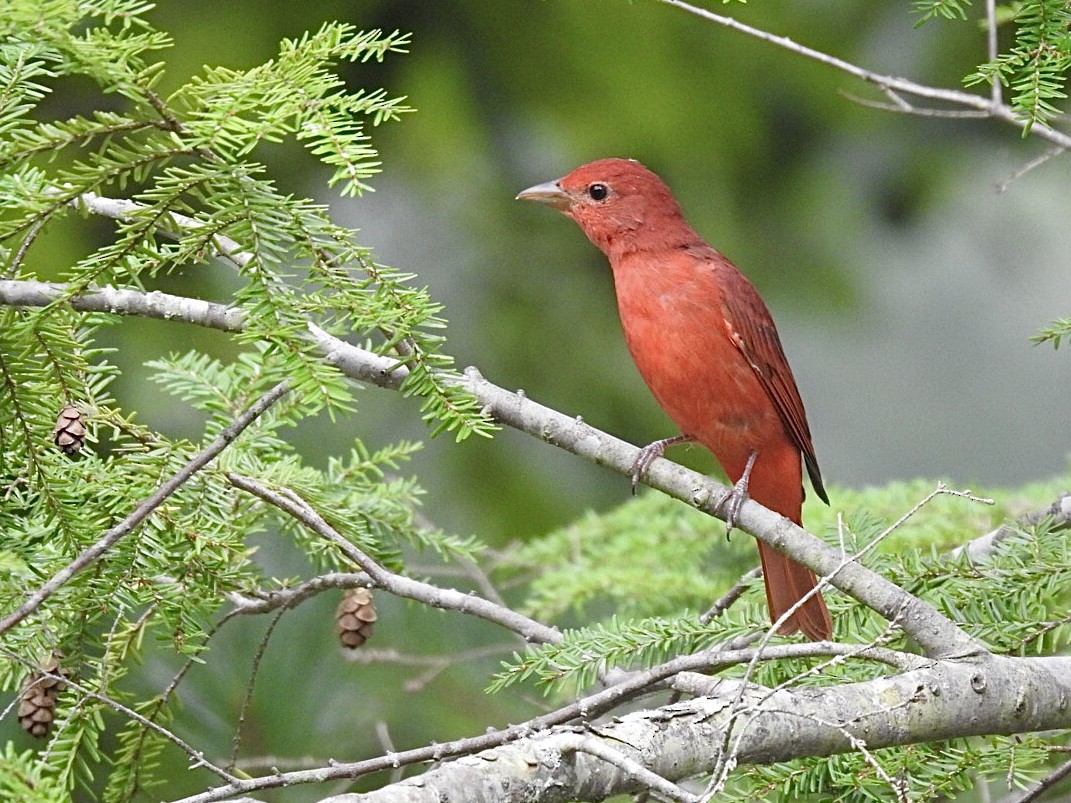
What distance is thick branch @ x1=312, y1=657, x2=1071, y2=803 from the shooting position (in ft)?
4.40

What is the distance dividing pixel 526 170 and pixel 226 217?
3.48m

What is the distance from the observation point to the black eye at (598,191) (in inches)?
126

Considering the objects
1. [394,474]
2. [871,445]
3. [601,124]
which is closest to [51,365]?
[394,474]

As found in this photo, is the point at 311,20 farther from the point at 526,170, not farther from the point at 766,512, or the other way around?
the point at 766,512

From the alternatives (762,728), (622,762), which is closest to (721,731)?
(762,728)

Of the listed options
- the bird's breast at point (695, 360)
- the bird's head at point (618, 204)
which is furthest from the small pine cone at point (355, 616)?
the bird's head at point (618, 204)

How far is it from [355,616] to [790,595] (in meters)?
0.83

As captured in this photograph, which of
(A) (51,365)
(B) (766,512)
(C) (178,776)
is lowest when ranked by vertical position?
(C) (178,776)

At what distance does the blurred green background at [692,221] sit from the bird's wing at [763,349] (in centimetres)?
156

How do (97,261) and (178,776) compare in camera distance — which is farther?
(178,776)

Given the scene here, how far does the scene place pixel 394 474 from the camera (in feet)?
14.9

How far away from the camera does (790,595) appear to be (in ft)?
8.29

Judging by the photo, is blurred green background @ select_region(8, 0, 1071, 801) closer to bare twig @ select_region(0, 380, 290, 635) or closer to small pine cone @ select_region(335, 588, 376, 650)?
small pine cone @ select_region(335, 588, 376, 650)

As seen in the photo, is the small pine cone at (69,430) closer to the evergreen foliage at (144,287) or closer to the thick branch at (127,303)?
the evergreen foliage at (144,287)
